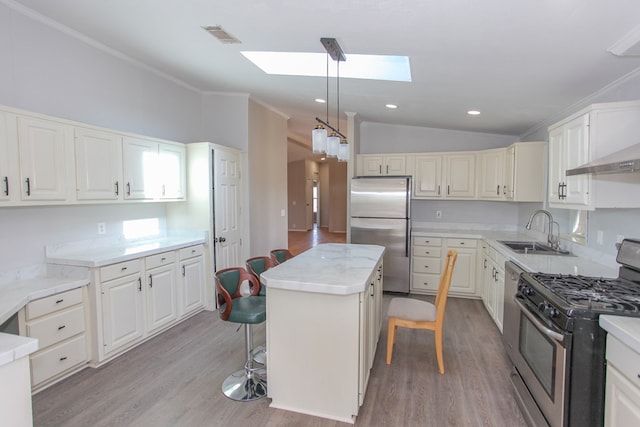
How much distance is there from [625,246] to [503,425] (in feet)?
4.63

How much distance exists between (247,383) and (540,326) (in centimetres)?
204

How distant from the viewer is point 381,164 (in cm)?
529

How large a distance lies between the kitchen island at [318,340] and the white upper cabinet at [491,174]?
3152 mm

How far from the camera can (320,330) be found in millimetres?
2221

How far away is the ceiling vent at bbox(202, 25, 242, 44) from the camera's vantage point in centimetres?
260

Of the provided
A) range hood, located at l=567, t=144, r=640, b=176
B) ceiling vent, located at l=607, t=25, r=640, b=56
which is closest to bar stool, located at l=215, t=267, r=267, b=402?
range hood, located at l=567, t=144, r=640, b=176

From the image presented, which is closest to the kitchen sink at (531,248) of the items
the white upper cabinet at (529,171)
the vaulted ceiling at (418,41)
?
the white upper cabinet at (529,171)

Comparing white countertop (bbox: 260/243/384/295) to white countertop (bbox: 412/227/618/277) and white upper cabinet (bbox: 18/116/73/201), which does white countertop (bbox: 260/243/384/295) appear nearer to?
white countertop (bbox: 412/227/618/277)

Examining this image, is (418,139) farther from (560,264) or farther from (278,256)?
(278,256)

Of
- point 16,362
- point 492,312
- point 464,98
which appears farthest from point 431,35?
point 492,312

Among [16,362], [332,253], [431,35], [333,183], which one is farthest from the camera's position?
[333,183]

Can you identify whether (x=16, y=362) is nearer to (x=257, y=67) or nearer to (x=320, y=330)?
(x=320, y=330)

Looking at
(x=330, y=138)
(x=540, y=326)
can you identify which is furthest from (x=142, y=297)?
(x=540, y=326)

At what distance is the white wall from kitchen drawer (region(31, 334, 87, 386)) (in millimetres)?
4436
